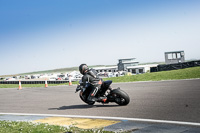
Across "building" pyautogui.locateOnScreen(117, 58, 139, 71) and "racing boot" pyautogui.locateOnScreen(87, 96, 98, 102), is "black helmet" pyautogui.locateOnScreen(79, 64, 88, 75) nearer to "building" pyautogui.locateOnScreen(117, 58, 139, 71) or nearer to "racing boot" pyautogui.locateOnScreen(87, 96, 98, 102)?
"racing boot" pyautogui.locateOnScreen(87, 96, 98, 102)

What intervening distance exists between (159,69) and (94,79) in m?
Result: 24.0

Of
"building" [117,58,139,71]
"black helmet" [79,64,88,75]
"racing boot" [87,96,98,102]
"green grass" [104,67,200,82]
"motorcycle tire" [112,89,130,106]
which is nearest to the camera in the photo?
"motorcycle tire" [112,89,130,106]

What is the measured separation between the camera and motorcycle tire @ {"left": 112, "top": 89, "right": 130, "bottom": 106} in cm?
919

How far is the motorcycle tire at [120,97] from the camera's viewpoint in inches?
362

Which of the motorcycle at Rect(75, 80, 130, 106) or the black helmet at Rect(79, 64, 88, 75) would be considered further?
the black helmet at Rect(79, 64, 88, 75)

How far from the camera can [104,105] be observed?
9984 mm

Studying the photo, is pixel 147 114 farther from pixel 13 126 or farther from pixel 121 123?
pixel 13 126

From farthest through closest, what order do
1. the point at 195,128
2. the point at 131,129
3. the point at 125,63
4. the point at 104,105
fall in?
the point at 125,63 < the point at 104,105 < the point at 131,129 < the point at 195,128

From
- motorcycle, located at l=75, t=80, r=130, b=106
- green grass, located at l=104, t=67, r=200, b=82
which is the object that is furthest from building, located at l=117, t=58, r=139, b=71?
motorcycle, located at l=75, t=80, r=130, b=106

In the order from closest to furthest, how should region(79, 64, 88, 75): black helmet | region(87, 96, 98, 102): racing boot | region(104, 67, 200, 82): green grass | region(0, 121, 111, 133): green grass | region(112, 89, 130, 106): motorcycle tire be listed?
region(0, 121, 111, 133): green grass
region(112, 89, 130, 106): motorcycle tire
region(87, 96, 98, 102): racing boot
region(79, 64, 88, 75): black helmet
region(104, 67, 200, 82): green grass

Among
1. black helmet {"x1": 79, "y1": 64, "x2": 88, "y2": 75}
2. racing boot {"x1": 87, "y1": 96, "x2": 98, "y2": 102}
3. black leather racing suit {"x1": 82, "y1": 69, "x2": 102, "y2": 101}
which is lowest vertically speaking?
racing boot {"x1": 87, "y1": 96, "x2": 98, "y2": 102}

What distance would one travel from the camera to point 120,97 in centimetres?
928

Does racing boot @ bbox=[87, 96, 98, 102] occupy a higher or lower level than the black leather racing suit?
lower

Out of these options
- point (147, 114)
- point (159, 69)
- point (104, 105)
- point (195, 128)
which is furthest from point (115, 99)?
point (159, 69)
